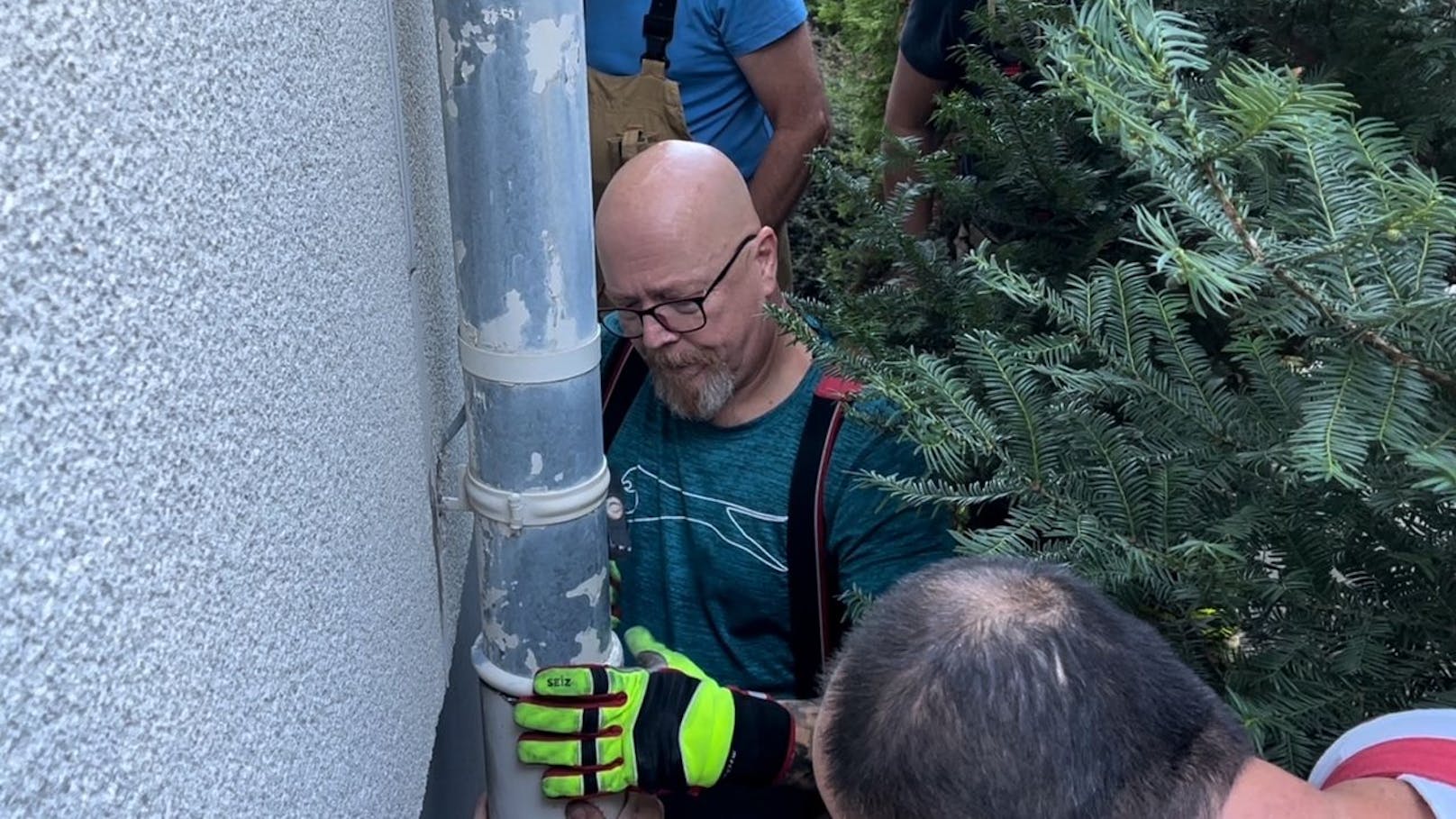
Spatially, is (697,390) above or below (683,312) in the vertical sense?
below

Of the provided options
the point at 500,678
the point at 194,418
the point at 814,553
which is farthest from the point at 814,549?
the point at 194,418

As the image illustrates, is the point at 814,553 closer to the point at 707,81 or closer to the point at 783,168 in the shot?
the point at 783,168

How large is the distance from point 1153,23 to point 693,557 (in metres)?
1.32

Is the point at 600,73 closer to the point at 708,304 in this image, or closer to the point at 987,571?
the point at 708,304

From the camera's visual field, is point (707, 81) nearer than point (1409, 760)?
No

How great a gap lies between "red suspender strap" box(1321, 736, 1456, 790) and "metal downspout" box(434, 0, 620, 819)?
0.88 metres

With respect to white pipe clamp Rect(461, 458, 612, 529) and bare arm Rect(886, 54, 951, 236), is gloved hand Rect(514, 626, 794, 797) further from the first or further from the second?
bare arm Rect(886, 54, 951, 236)

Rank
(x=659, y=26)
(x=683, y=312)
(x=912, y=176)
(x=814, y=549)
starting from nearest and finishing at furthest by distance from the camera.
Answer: (x=814, y=549), (x=683, y=312), (x=659, y=26), (x=912, y=176)

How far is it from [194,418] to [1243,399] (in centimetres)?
104

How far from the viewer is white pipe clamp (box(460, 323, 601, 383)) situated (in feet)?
4.58

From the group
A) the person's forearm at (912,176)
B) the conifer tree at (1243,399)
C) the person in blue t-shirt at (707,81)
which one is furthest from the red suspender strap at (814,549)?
the person in blue t-shirt at (707,81)

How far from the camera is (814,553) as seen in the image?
1923 mm

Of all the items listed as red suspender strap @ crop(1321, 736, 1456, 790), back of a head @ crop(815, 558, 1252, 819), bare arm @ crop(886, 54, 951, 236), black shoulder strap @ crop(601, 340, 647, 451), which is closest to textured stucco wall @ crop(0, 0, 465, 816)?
back of a head @ crop(815, 558, 1252, 819)

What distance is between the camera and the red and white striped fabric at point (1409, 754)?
968 mm
